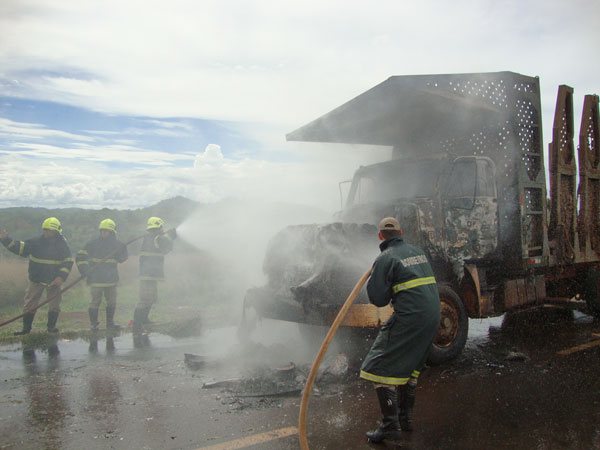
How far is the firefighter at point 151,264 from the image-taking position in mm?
8039

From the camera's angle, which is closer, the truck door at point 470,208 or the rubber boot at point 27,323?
the truck door at point 470,208

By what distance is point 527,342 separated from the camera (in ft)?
21.8

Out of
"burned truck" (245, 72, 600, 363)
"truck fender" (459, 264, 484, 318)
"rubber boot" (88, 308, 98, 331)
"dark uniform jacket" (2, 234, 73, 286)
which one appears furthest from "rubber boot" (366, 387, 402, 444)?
"dark uniform jacket" (2, 234, 73, 286)

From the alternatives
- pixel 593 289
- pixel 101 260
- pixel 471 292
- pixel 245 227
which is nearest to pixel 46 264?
pixel 101 260

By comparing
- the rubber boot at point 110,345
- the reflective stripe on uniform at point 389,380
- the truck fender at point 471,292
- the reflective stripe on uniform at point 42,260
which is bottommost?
the rubber boot at point 110,345

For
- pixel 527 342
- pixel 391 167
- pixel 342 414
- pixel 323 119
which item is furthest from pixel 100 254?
pixel 527 342

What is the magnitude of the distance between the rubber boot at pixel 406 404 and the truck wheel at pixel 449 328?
1.66 m

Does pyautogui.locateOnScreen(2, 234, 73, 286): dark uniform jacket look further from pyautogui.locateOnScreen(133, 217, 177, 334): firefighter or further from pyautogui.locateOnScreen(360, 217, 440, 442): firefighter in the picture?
pyautogui.locateOnScreen(360, 217, 440, 442): firefighter

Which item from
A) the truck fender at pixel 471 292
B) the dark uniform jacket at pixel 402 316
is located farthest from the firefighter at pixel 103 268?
the dark uniform jacket at pixel 402 316

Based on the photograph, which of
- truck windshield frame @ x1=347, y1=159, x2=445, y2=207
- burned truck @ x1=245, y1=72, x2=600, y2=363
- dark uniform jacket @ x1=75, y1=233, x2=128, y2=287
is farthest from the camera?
dark uniform jacket @ x1=75, y1=233, x2=128, y2=287

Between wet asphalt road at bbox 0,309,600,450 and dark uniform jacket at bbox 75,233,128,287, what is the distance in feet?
5.99

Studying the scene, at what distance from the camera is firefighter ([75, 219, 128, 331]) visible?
8.12 m

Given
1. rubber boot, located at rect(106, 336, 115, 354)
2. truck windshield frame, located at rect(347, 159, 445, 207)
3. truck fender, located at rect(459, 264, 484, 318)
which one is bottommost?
rubber boot, located at rect(106, 336, 115, 354)

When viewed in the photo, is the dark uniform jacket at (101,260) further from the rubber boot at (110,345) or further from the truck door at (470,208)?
the truck door at (470,208)
